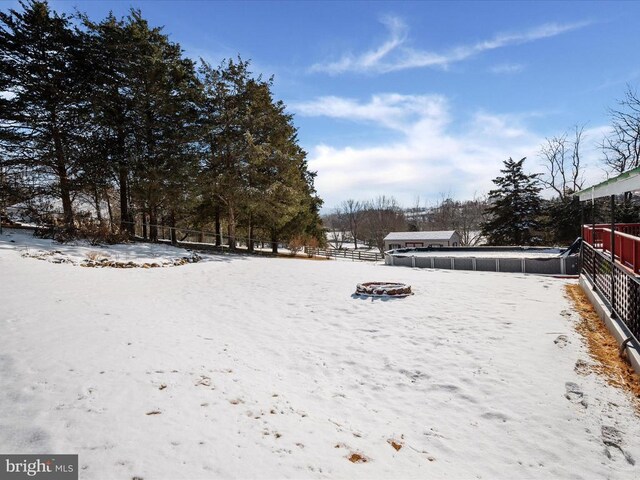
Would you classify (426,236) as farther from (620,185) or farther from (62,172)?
(620,185)

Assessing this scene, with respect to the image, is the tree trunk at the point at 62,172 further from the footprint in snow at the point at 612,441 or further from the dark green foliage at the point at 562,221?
the dark green foliage at the point at 562,221

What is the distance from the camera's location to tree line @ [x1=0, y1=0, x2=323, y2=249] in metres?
17.1

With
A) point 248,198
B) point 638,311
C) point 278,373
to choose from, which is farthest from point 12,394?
point 248,198

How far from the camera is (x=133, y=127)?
64.4ft

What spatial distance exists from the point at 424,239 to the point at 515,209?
998 centimetres

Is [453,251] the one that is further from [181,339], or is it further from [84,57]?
[84,57]

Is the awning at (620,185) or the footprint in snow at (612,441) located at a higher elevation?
the awning at (620,185)

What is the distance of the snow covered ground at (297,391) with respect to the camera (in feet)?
11.3

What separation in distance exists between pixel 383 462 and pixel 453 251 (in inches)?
1036

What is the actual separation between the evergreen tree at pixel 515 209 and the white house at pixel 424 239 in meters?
4.65

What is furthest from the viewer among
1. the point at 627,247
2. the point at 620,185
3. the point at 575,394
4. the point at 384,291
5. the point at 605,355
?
the point at 384,291

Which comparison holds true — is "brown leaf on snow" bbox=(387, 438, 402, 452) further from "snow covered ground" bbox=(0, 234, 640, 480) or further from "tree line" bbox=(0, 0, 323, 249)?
"tree line" bbox=(0, 0, 323, 249)

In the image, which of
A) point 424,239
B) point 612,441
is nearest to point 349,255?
point 424,239

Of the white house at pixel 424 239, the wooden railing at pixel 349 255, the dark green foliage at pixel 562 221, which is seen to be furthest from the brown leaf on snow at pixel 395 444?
the white house at pixel 424 239
